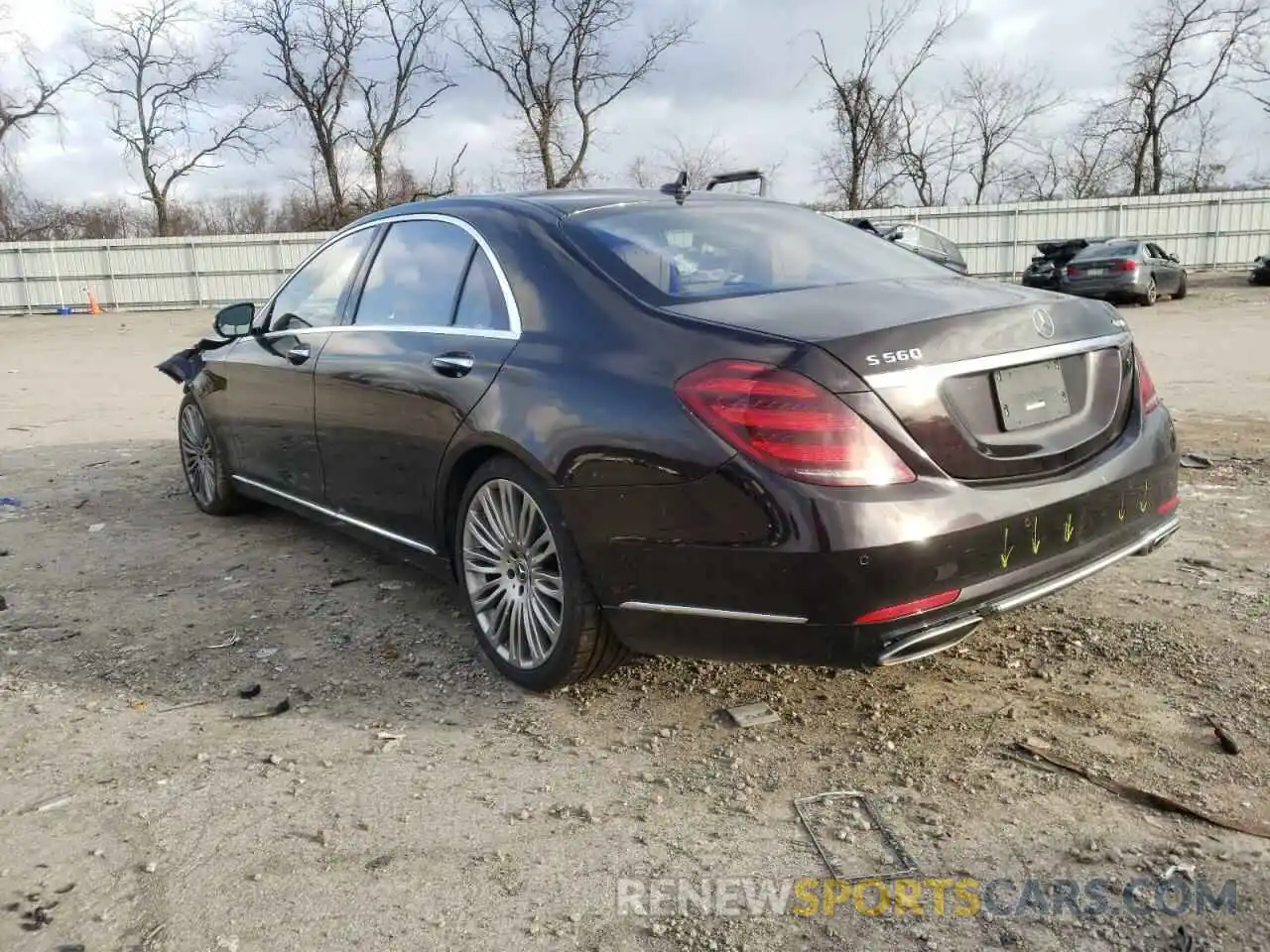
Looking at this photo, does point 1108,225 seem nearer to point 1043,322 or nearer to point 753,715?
point 1043,322

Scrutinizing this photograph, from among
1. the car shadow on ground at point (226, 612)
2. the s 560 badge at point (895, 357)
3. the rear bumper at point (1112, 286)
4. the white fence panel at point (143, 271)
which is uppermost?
the white fence panel at point (143, 271)

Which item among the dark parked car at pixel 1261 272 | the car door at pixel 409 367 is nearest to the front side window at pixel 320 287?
the car door at pixel 409 367

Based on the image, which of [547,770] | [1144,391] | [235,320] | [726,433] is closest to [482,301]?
[726,433]

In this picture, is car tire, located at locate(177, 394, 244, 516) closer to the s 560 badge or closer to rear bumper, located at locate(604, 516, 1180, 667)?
rear bumper, located at locate(604, 516, 1180, 667)

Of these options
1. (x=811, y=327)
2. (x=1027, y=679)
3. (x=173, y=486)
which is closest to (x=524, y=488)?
(x=811, y=327)

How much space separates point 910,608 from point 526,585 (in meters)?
1.26

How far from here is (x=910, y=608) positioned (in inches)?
96.7

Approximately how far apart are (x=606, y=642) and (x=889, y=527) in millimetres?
995

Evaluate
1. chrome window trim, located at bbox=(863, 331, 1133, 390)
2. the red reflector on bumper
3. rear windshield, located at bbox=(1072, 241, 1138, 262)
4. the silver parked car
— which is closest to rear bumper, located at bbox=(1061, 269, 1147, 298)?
the silver parked car

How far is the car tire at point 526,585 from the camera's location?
2945 mm

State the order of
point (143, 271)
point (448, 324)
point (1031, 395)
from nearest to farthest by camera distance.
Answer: point (1031, 395) → point (448, 324) → point (143, 271)

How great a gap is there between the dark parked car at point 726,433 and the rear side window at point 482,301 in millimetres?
10

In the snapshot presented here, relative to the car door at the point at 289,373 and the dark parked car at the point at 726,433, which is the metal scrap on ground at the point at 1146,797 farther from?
the car door at the point at 289,373

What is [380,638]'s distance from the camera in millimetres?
3766
